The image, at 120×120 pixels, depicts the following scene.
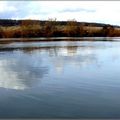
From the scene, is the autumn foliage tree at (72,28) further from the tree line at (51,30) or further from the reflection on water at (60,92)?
the reflection on water at (60,92)

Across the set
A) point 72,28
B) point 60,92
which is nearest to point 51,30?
point 72,28

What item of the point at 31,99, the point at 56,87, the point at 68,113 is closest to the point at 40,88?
the point at 56,87

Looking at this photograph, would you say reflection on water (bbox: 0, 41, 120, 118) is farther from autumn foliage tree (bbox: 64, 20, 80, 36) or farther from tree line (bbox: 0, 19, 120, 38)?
autumn foliage tree (bbox: 64, 20, 80, 36)

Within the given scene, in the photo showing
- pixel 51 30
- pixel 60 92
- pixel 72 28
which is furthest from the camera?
pixel 72 28

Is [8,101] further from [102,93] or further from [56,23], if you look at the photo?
[56,23]

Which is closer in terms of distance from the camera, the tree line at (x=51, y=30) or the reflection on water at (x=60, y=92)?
the reflection on water at (x=60, y=92)

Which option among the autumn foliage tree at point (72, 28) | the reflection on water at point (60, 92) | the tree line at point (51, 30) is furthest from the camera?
the autumn foliage tree at point (72, 28)

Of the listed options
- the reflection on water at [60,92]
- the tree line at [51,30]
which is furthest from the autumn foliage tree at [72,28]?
the reflection on water at [60,92]

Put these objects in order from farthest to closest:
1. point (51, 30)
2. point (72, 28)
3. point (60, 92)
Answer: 1. point (72, 28)
2. point (51, 30)
3. point (60, 92)

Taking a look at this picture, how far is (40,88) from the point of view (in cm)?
595

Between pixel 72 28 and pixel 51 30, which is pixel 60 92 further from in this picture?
pixel 72 28

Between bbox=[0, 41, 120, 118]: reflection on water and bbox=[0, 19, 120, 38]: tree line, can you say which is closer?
bbox=[0, 41, 120, 118]: reflection on water

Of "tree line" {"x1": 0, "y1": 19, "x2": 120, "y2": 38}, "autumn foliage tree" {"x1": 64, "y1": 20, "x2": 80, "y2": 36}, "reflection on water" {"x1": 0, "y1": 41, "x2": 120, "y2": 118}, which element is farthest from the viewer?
"autumn foliage tree" {"x1": 64, "y1": 20, "x2": 80, "y2": 36}

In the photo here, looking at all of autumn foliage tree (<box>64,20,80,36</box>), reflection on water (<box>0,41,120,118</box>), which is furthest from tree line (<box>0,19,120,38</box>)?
reflection on water (<box>0,41,120,118</box>)
